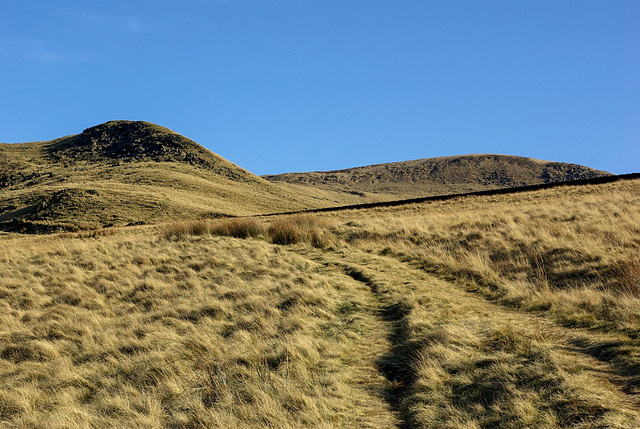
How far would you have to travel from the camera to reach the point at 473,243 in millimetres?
13766

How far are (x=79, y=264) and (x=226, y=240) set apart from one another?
554 cm

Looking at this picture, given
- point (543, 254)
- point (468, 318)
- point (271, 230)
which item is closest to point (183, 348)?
point (468, 318)

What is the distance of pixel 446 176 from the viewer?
154 metres

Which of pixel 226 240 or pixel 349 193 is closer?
pixel 226 240

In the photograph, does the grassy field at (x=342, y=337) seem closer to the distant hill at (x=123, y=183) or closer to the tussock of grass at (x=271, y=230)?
the tussock of grass at (x=271, y=230)

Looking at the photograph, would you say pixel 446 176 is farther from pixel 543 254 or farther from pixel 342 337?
pixel 342 337

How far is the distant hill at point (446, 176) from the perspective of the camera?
5576 inches

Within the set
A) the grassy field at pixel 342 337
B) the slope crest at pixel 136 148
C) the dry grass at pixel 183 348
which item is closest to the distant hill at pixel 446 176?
the slope crest at pixel 136 148

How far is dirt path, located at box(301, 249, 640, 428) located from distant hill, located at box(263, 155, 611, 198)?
120 metres

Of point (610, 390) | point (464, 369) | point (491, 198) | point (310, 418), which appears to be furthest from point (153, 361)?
point (491, 198)

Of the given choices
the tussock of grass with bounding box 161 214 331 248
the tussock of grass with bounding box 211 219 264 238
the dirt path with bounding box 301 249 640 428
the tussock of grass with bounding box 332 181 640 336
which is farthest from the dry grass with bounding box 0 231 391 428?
the tussock of grass with bounding box 211 219 264 238

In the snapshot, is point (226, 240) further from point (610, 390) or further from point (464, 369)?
point (610, 390)

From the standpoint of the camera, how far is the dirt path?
4.73m

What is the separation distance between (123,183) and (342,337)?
71.6 metres
